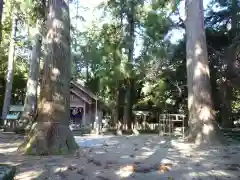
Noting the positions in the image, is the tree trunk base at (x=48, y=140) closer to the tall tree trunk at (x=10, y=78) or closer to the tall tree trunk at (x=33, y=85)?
the tall tree trunk at (x=33, y=85)

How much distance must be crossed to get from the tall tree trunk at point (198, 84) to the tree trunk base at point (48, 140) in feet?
19.3

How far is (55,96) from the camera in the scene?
9.15 meters

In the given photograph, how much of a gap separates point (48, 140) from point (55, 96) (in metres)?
1.35

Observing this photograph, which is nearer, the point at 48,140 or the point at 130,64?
the point at 48,140

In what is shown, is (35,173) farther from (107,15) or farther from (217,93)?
(107,15)

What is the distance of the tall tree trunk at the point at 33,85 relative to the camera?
1806cm

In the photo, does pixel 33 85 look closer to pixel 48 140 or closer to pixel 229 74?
pixel 48 140

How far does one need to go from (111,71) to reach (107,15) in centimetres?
529

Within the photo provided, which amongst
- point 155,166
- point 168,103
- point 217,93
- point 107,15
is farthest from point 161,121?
point 155,166

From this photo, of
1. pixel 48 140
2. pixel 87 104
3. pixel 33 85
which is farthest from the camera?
pixel 87 104

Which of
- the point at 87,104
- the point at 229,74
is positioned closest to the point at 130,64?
the point at 87,104

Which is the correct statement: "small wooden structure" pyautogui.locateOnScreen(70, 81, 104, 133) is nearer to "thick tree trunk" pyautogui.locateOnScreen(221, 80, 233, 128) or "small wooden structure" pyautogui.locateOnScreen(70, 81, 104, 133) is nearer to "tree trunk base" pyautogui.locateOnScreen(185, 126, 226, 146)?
"thick tree trunk" pyautogui.locateOnScreen(221, 80, 233, 128)

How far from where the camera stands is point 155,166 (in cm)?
670

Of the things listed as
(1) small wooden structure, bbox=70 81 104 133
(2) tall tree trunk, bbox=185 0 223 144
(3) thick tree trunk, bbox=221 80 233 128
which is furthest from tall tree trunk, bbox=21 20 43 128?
(3) thick tree trunk, bbox=221 80 233 128
